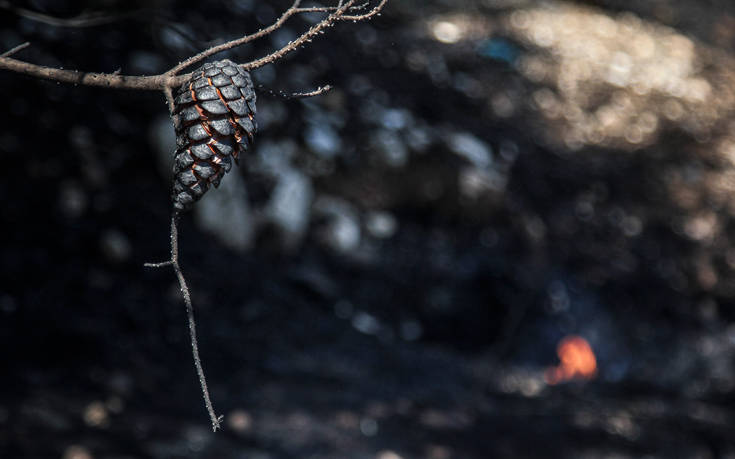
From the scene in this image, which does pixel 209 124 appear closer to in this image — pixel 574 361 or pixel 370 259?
pixel 370 259

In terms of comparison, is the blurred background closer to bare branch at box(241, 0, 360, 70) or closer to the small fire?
the small fire

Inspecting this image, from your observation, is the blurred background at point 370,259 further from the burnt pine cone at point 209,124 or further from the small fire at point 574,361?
the burnt pine cone at point 209,124

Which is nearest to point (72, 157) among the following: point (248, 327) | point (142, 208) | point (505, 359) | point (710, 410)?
point (142, 208)

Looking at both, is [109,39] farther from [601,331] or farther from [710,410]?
[710,410]

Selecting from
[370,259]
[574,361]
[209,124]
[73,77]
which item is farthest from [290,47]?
[574,361]

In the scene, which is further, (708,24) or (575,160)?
(708,24)

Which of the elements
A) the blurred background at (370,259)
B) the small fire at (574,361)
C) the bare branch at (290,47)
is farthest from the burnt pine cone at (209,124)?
the small fire at (574,361)

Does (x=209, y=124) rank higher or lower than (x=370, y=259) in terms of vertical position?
lower
